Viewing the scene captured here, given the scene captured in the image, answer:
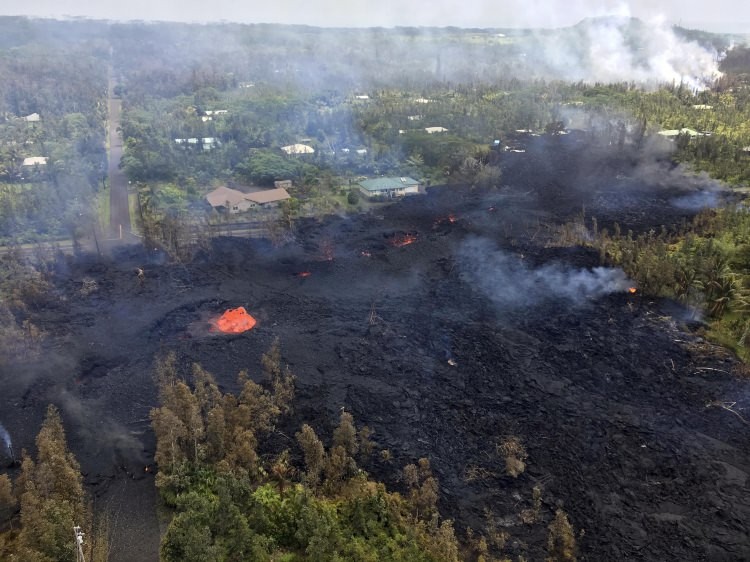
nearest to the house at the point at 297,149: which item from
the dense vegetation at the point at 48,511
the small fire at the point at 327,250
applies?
the small fire at the point at 327,250

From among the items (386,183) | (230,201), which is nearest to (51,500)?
(230,201)

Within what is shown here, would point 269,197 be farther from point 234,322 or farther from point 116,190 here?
point 234,322

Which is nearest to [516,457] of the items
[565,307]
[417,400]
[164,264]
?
[417,400]

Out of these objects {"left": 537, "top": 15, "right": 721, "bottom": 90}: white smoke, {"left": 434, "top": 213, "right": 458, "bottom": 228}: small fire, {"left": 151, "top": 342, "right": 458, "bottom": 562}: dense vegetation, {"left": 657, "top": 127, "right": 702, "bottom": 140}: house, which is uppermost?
{"left": 537, "top": 15, "right": 721, "bottom": 90}: white smoke

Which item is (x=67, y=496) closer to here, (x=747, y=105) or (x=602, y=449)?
(x=602, y=449)

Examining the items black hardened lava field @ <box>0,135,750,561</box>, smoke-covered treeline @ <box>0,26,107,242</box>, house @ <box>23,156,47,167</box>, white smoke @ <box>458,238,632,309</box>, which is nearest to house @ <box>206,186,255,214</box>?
black hardened lava field @ <box>0,135,750,561</box>

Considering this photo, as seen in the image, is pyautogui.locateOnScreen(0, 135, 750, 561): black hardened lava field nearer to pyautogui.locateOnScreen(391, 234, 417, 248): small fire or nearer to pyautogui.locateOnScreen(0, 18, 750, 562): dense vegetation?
pyautogui.locateOnScreen(391, 234, 417, 248): small fire

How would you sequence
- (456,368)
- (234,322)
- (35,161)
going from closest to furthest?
1. (456,368)
2. (234,322)
3. (35,161)
